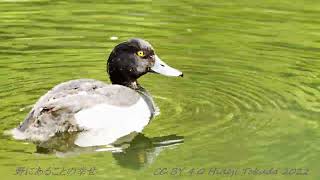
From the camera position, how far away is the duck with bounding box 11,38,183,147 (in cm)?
842

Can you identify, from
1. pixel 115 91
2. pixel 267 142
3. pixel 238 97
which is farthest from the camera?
pixel 238 97

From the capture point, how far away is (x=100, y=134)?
8633mm

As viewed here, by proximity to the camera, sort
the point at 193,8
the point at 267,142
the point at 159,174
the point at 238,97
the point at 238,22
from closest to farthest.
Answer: the point at 159,174 → the point at 267,142 → the point at 238,97 → the point at 238,22 → the point at 193,8

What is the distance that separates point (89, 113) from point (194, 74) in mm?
2483

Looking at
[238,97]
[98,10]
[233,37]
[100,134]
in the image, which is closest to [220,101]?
[238,97]

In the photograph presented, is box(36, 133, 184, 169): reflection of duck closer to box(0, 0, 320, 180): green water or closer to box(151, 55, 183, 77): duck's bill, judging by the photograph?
box(0, 0, 320, 180): green water

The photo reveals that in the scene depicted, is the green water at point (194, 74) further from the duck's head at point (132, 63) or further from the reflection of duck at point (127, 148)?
the duck's head at point (132, 63)

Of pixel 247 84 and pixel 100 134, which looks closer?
pixel 100 134

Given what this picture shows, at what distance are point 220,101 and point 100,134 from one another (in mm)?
1544

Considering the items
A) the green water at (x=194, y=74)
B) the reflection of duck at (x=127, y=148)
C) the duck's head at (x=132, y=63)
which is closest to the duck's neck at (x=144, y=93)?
the duck's head at (x=132, y=63)

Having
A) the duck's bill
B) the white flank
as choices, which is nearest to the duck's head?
the duck's bill

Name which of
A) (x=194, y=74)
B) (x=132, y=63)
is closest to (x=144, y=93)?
(x=132, y=63)

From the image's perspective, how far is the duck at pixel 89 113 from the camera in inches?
332

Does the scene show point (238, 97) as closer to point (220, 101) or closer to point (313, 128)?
point (220, 101)
